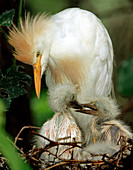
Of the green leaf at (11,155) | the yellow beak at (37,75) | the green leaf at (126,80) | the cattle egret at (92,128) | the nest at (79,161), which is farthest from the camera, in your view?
the yellow beak at (37,75)

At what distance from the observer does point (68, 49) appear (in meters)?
1.54

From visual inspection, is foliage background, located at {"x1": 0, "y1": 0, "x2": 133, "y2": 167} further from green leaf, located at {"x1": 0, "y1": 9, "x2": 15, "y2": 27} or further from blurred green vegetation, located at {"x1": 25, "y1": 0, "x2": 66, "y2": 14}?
green leaf, located at {"x1": 0, "y1": 9, "x2": 15, "y2": 27}

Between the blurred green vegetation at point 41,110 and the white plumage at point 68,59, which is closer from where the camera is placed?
the white plumage at point 68,59

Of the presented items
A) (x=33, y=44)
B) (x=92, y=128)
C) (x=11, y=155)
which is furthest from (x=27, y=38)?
(x=11, y=155)

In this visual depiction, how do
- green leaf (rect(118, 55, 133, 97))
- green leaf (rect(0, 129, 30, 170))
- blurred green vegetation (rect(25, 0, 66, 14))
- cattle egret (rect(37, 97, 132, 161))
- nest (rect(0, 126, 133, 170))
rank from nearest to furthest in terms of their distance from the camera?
1. green leaf (rect(118, 55, 133, 97))
2. green leaf (rect(0, 129, 30, 170))
3. nest (rect(0, 126, 133, 170))
4. cattle egret (rect(37, 97, 132, 161))
5. blurred green vegetation (rect(25, 0, 66, 14))

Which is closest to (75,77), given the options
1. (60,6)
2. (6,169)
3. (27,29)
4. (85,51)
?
(85,51)

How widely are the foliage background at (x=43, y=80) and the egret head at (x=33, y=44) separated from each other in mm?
273

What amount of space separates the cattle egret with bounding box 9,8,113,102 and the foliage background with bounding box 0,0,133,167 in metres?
0.17

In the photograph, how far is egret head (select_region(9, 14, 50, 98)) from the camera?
1.39 metres

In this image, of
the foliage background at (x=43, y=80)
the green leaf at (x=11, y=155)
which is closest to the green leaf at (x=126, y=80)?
the foliage background at (x=43, y=80)

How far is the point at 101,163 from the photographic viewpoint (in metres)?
0.94

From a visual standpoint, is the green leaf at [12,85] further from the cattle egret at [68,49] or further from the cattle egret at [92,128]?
the cattle egret at [92,128]

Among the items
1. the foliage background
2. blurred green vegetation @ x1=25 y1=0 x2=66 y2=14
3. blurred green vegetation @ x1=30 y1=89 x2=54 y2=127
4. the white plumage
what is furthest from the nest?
blurred green vegetation @ x1=25 y1=0 x2=66 y2=14

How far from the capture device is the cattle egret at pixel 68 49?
4.63 feet
